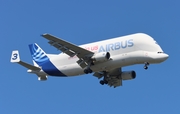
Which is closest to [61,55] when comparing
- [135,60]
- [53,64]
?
[53,64]

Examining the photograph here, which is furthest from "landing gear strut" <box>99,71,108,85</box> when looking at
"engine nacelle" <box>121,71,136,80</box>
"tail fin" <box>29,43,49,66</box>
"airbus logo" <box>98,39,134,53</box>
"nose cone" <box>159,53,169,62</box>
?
"nose cone" <box>159,53,169,62</box>

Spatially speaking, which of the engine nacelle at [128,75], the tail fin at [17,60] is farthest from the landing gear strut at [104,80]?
the tail fin at [17,60]

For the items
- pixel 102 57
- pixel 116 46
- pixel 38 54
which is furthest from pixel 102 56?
pixel 38 54

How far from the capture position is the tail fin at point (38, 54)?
7729cm

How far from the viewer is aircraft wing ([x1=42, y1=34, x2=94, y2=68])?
68375 mm

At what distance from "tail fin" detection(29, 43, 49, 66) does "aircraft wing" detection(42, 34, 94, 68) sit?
7322mm

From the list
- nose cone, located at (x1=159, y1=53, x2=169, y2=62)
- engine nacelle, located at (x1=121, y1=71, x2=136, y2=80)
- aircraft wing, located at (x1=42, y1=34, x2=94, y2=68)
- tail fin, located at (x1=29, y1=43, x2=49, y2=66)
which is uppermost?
tail fin, located at (x1=29, y1=43, x2=49, y2=66)

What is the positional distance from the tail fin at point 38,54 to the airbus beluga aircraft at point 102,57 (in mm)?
1140

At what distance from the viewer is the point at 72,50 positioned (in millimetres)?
70125

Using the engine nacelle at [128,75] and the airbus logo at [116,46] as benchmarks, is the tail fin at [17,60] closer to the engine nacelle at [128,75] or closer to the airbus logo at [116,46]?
the airbus logo at [116,46]

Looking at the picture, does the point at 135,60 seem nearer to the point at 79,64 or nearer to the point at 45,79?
the point at 79,64

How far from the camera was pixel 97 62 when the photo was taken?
2741 inches

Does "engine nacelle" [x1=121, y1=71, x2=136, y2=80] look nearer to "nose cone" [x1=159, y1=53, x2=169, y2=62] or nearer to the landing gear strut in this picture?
the landing gear strut

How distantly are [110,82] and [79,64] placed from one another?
7675 millimetres
